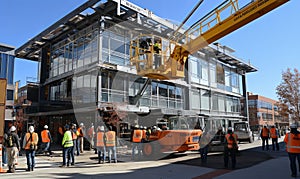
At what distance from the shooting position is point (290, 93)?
99.2ft

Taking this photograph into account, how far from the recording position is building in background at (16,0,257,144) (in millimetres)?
19281

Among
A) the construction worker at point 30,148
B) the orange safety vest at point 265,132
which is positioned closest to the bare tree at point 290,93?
the orange safety vest at point 265,132

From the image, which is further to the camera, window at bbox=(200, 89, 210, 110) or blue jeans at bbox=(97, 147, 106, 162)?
window at bbox=(200, 89, 210, 110)

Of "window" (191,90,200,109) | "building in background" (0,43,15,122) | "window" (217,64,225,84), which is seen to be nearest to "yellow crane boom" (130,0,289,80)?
"window" (191,90,200,109)

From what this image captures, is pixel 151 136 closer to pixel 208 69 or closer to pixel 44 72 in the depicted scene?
pixel 44 72

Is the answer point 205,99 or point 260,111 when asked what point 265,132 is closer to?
point 205,99

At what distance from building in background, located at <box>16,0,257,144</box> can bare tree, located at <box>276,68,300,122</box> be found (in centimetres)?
1037

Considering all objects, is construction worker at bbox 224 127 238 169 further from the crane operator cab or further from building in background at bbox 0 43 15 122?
building in background at bbox 0 43 15 122

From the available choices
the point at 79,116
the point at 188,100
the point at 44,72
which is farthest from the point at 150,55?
the point at 44,72

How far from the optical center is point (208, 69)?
104ft

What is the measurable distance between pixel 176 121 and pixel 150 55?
3844 millimetres

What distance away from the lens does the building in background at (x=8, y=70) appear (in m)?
24.9

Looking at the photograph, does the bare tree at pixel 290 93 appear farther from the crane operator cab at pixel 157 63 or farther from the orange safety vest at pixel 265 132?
the crane operator cab at pixel 157 63

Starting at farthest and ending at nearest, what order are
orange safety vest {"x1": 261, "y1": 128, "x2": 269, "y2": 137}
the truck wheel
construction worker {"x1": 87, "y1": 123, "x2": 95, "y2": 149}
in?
orange safety vest {"x1": 261, "y1": 128, "x2": 269, "y2": 137} < construction worker {"x1": 87, "y1": 123, "x2": 95, "y2": 149} < the truck wheel
